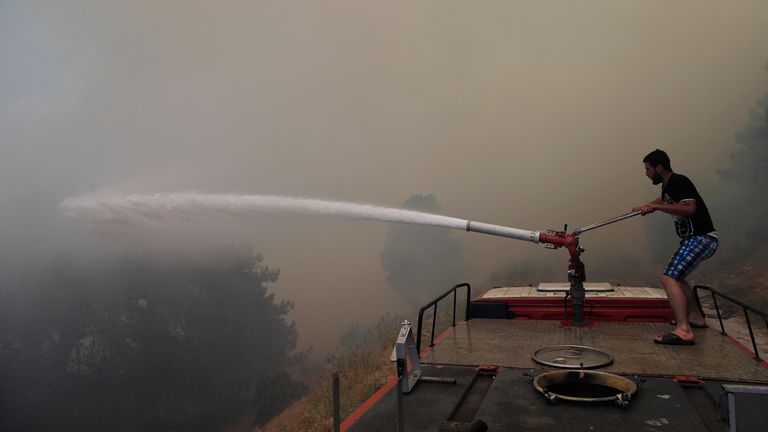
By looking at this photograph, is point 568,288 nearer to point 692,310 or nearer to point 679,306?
point 692,310

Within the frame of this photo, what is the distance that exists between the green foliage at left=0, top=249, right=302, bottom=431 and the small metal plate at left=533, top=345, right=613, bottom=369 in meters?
25.3

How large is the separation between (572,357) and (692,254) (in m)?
2.24

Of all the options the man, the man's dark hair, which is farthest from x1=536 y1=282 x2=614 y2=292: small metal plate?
the man's dark hair

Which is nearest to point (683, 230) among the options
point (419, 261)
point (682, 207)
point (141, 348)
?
point (682, 207)

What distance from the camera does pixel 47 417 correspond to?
2920cm

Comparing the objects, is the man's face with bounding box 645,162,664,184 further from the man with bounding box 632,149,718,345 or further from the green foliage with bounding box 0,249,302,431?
the green foliage with bounding box 0,249,302,431

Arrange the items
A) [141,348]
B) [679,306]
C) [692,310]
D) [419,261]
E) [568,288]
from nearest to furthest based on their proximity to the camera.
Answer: [679,306] → [692,310] → [568,288] → [141,348] → [419,261]

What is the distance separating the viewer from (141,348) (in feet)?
100

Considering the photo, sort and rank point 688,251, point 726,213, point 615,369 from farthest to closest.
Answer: point 726,213 → point 688,251 → point 615,369

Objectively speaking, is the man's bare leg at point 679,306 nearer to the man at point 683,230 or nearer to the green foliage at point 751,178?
the man at point 683,230

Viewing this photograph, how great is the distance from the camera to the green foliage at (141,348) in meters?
28.7

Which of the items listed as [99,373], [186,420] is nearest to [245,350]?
[186,420]

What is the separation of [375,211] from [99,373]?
30.9m

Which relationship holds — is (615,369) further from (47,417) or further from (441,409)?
(47,417)
